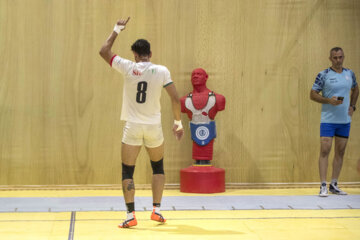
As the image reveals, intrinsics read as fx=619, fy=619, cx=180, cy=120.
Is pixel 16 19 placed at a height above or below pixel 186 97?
above

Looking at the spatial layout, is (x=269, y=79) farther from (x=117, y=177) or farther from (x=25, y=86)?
(x=25, y=86)

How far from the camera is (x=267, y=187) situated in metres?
7.43

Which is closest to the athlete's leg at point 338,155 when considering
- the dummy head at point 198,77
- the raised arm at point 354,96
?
the raised arm at point 354,96

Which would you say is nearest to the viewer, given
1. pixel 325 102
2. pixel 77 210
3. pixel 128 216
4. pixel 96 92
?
pixel 128 216

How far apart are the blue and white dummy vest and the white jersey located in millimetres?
1802

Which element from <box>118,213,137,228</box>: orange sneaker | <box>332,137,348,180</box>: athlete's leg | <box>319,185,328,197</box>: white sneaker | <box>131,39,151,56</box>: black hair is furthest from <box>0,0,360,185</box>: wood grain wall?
<box>118,213,137,228</box>: orange sneaker

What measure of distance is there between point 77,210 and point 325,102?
9.51 feet

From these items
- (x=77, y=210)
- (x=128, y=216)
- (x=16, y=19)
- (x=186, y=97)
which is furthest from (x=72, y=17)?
(x=128, y=216)

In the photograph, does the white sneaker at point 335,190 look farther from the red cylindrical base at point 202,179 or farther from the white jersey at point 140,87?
the white jersey at point 140,87

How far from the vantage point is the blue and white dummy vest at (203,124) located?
22.9ft

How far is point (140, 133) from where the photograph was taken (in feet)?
17.2

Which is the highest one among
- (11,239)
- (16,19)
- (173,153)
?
(16,19)

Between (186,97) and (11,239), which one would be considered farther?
(186,97)

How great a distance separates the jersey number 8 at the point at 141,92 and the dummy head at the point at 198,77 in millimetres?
1887
